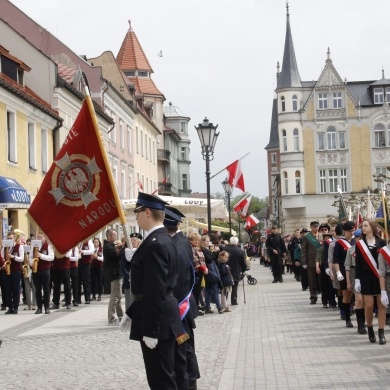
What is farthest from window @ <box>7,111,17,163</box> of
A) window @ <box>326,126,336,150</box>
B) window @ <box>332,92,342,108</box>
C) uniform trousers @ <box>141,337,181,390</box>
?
window @ <box>332,92,342,108</box>

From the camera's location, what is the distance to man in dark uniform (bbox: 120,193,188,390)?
7035 millimetres

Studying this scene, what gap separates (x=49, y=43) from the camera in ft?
152

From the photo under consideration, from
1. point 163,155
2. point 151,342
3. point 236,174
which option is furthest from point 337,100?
point 151,342

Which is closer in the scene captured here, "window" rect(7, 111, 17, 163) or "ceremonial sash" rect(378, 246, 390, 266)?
"ceremonial sash" rect(378, 246, 390, 266)

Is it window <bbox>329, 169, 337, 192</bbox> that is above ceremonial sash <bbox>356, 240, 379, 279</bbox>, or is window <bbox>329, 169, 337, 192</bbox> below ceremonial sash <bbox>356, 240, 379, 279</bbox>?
above

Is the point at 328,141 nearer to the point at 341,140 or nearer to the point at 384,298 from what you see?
the point at 341,140

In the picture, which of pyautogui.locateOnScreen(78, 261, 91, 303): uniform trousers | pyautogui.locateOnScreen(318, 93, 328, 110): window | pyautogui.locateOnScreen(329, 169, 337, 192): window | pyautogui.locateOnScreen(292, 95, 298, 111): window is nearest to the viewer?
pyautogui.locateOnScreen(78, 261, 91, 303): uniform trousers

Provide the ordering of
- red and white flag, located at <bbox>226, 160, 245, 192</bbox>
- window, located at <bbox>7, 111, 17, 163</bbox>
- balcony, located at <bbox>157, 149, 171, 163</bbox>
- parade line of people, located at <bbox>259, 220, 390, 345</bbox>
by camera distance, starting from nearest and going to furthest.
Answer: parade line of people, located at <bbox>259, 220, 390, 345</bbox> < window, located at <bbox>7, 111, 17, 163</bbox> < red and white flag, located at <bbox>226, 160, 245, 192</bbox> < balcony, located at <bbox>157, 149, 171, 163</bbox>

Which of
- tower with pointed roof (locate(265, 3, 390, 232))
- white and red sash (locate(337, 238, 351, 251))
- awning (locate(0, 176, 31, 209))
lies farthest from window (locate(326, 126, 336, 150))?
white and red sash (locate(337, 238, 351, 251))

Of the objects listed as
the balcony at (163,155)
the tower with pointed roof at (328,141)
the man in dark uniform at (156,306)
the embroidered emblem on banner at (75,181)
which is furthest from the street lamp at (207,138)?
the tower with pointed roof at (328,141)

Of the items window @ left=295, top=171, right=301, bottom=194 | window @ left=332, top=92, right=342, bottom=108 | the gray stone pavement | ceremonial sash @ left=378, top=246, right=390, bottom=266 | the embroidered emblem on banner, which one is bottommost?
the gray stone pavement

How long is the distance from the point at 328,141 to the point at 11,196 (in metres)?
58.3

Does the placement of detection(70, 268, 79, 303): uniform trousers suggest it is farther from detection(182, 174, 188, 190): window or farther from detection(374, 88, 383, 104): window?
detection(182, 174, 188, 190): window

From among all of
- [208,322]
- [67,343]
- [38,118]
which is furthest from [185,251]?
[38,118]
